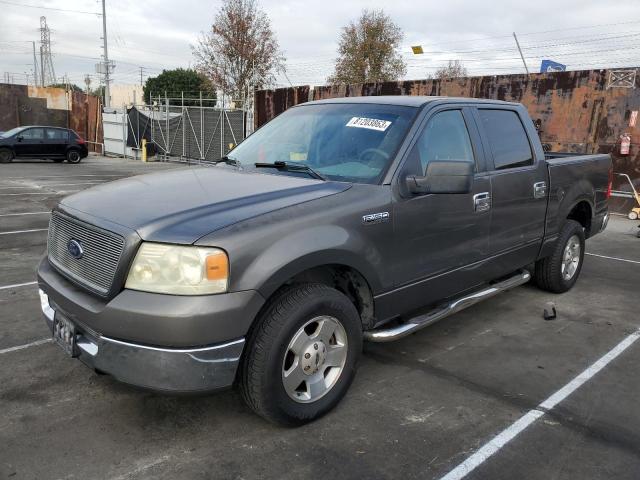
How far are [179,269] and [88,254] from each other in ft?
2.13

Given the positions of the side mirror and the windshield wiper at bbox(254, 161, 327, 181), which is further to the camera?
the windshield wiper at bbox(254, 161, 327, 181)

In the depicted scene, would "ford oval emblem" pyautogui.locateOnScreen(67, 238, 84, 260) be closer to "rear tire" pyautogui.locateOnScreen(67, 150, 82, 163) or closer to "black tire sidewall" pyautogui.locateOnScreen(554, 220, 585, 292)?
"black tire sidewall" pyautogui.locateOnScreen(554, 220, 585, 292)

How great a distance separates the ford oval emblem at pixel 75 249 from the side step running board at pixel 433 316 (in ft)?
5.67

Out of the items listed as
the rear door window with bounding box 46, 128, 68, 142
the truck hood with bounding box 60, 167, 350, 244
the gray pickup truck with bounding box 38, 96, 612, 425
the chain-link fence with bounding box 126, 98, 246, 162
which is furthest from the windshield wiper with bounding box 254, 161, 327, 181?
the rear door window with bounding box 46, 128, 68, 142

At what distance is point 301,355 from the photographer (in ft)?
9.61

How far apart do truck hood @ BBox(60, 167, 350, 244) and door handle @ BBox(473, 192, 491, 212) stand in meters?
1.19

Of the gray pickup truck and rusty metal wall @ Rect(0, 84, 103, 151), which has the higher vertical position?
rusty metal wall @ Rect(0, 84, 103, 151)

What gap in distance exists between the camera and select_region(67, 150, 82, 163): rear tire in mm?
22484

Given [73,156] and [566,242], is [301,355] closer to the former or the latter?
[566,242]


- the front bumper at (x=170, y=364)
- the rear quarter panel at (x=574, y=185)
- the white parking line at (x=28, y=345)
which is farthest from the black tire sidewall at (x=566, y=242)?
the white parking line at (x=28, y=345)

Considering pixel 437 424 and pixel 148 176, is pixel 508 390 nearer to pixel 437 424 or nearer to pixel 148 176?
pixel 437 424

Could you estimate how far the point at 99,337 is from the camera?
2635mm

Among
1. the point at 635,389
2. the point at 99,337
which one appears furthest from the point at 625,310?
the point at 99,337

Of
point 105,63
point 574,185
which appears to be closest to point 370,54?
point 105,63
